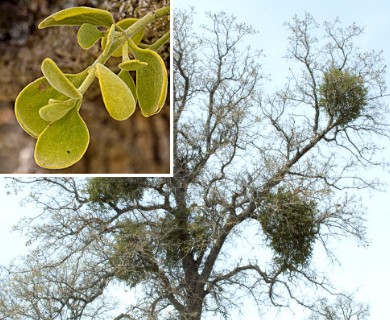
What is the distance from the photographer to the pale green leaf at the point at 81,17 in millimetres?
540

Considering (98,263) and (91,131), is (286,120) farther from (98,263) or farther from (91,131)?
(91,131)

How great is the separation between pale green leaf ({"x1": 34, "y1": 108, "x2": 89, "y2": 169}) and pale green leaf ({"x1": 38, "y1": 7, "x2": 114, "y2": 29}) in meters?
0.10

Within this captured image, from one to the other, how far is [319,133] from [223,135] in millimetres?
641

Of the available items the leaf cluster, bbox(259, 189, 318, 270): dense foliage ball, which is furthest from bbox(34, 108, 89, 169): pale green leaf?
the leaf cluster

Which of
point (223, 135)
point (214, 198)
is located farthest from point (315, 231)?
point (223, 135)

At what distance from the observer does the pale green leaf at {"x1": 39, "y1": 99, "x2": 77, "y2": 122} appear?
454 mm

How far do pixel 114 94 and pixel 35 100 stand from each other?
0.29 feet

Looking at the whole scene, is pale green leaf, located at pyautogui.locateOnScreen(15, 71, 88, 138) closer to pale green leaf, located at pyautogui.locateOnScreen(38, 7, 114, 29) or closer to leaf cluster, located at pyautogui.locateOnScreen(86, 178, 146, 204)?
pale green leaf, located at pyautogui.locateOnScreen(38, 7, 114, 29)

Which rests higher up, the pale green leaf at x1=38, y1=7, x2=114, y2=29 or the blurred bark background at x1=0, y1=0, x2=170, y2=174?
the blurred bark background at x1=0, y1=0, x2=170, y2=174

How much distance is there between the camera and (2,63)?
52.1 inches

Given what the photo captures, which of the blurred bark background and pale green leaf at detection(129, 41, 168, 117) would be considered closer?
pale green leaf at detection(129, 41, 168, 117)

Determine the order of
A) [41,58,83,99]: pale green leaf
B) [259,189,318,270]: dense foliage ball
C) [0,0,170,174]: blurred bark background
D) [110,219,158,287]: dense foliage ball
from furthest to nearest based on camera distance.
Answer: [110,219,158,287]: dense foliage ball, [259,189,318,270]: dense foliage ball, [0,0,170,174]: blurred bark background, [41,58,83,99]: pale green leaf

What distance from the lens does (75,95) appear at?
459mm

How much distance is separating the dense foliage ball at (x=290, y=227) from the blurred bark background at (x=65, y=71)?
2.31 metres
